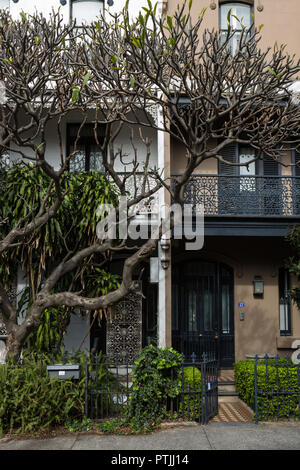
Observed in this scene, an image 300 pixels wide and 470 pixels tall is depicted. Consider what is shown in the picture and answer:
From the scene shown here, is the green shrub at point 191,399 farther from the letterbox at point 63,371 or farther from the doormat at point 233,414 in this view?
the letterbox at point 63,371

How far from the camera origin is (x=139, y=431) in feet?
22.6

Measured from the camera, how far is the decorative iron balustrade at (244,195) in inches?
410

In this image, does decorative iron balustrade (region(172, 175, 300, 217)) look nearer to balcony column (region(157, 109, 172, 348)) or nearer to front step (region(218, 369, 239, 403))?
balcony column (region(157, 109, 172, 348))

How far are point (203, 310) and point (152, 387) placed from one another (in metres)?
4.46

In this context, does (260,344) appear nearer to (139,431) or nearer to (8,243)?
(139,431)

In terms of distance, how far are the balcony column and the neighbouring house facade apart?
691 millimetres

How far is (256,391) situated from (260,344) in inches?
150

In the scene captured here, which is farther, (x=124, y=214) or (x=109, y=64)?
(x=124, y=214)

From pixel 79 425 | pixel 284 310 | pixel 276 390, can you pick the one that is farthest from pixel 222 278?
pixel 79 425

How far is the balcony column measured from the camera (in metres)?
9.91

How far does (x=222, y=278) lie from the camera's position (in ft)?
38.0

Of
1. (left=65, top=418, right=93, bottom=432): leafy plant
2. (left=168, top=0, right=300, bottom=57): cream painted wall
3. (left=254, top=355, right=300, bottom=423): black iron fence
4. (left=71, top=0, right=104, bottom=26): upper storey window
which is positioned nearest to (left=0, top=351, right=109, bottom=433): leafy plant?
(left=65, top=418, right=93, bottom=432): leafy plant

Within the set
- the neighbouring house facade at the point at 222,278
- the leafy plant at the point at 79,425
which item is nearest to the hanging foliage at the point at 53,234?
the neighbouring house facade at the point at 222,278
